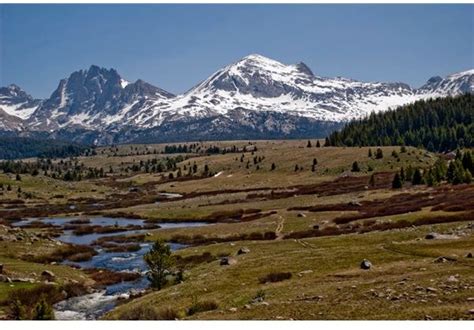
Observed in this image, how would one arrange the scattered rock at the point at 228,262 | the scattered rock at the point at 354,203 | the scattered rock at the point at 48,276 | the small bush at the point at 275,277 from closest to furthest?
the small bush at the point at 275,277 → the scattered rock at the point at 228,262 → the scattered rock at the point at 48,276 → the scattered rock at the point at 354,203

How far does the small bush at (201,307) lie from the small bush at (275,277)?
21.5 feet

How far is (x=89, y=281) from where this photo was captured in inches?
2373

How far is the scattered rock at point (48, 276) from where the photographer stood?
187 ft

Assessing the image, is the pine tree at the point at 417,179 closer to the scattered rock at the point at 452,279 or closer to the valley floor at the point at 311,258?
the valley floor at the point at 311,258

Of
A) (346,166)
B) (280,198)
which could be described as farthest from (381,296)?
(346,166)

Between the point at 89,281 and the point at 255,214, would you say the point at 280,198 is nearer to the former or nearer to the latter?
the point at 255,214

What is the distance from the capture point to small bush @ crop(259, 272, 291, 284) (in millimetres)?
43312

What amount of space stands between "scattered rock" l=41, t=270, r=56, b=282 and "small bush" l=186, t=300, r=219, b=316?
24996mm

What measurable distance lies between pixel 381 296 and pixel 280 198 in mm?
107935

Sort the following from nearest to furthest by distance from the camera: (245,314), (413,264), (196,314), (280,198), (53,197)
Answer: (245,314)
(196,314)
(413,264)
(280,198)
(53,197)

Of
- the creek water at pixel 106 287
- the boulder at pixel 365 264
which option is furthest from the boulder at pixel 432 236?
the creek water at pixel 106 287

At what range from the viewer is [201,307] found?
3709cm

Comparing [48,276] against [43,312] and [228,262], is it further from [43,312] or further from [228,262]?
[43,312]

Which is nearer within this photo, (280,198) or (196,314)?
(196,314)
